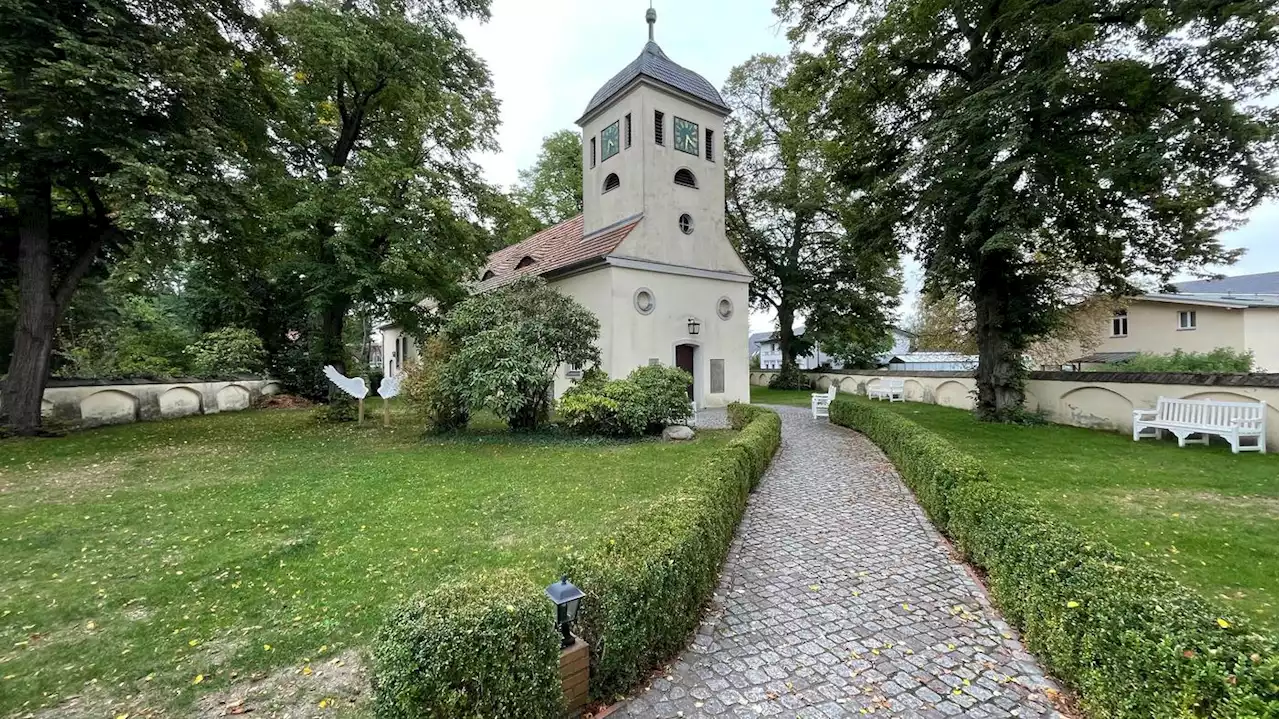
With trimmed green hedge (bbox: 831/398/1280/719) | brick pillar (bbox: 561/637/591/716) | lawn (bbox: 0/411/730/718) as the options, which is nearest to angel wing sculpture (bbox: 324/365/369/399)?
lawn (bbox: 0/411/730/718)

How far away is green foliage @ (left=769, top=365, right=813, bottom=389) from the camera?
27547 millimetres

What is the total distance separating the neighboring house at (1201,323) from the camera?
69.2 feet

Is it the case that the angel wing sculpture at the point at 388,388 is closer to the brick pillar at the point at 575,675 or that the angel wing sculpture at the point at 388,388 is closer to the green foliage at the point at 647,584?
the green foliage at the point at 647,584

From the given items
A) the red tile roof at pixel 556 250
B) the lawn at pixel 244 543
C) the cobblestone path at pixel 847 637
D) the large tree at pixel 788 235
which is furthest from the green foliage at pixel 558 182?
the cobblestone path at pixel 847 637

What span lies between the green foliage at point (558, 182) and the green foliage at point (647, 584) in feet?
94.4

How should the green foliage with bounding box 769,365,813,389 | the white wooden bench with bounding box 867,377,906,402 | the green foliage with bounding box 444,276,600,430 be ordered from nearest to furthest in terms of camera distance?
the green foliage with bounding box 444,276,600,430 < the white wooden bench with bounding box 867,377,906,402 < the green foliage with bounding box 769,365,813,389

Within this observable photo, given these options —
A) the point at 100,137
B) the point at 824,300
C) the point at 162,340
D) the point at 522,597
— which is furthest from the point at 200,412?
the point at 824,300

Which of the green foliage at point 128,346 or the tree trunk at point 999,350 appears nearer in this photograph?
the tree trunk at point 999,350

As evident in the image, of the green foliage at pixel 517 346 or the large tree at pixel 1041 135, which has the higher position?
the large tree at pixel 1041 135

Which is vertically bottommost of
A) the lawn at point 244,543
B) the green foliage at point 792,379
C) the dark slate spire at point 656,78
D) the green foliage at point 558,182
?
the lawn at point 244,543

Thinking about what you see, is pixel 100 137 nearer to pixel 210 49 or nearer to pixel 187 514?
pixel 210 49

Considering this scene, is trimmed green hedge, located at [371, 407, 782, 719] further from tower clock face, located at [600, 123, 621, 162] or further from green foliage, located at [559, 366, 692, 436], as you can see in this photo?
tower clock face, located at [600, 123, 621, 162]

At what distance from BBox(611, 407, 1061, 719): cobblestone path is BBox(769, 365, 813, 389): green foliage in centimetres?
2164

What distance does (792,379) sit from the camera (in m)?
27.5
